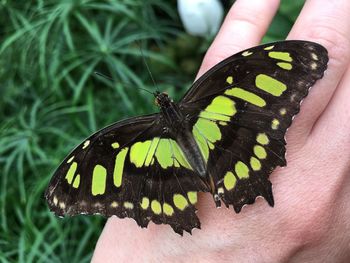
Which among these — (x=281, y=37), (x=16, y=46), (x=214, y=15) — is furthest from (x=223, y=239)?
(x=16, y=46)

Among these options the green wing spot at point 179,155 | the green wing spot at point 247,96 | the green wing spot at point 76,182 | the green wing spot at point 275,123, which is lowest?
the green wing spot at point 76,182

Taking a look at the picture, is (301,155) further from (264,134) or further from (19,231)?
(19,231)

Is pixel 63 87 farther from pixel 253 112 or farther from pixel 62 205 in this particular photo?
pixel 253 112

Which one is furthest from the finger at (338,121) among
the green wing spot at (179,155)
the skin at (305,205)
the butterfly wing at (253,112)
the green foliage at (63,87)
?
the green foliage at (63,87)

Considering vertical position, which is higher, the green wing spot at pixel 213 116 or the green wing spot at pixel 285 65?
the green wing spot at pixel 285 65

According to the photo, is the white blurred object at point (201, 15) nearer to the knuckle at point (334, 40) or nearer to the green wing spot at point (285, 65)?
the knuckle at point (334, 40)
